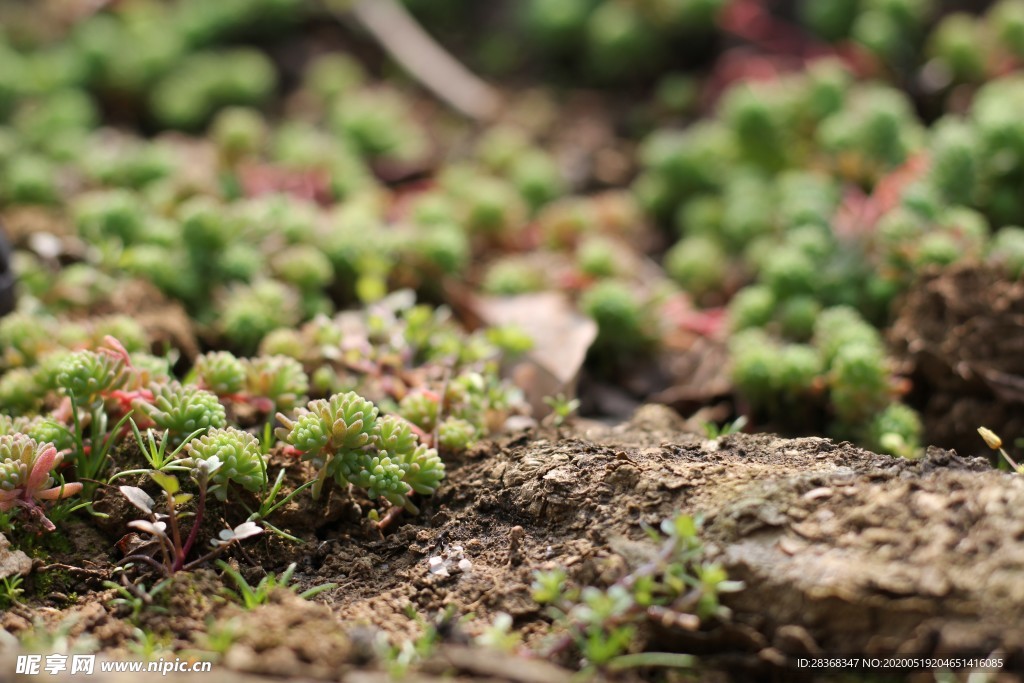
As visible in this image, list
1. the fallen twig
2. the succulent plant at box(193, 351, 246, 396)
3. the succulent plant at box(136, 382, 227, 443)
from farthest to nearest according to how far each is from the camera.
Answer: the fallen twig < the succulent plant at box(193, 351, 246, 396) < the succulent plant at box(136, 382, 227, 443)

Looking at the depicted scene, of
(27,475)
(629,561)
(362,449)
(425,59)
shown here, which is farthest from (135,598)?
(425,59)

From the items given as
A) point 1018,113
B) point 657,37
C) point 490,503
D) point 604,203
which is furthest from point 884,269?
point 657,37

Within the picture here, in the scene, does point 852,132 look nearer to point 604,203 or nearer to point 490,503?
point 604,203

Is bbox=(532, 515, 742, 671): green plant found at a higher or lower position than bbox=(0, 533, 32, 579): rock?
higher

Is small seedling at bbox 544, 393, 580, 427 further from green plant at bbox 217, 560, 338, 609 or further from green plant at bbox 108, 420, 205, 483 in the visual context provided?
green plant at bbox 108, 420, 205, 483

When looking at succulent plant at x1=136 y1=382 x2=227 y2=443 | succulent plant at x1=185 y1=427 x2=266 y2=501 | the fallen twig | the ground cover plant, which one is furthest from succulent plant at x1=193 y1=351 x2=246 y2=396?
the fallen twig

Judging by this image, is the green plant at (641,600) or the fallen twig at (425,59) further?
the fallen twig at (425,59)

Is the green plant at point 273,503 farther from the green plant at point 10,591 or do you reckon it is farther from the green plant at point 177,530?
the green plant at point 10,591

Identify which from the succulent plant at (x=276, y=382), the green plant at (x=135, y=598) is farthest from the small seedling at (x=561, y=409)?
the green plant at (x=135, y=598)
